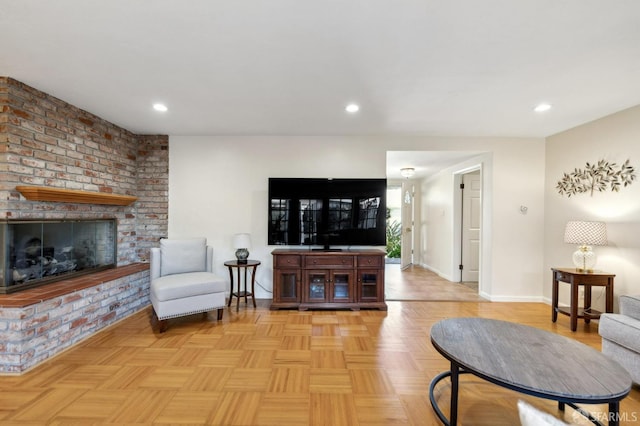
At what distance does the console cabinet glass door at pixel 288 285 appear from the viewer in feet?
11.8

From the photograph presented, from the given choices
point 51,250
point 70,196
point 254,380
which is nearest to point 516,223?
point 254,380

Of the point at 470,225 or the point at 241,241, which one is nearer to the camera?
the point at 241,241

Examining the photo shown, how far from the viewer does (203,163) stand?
13.2 feet

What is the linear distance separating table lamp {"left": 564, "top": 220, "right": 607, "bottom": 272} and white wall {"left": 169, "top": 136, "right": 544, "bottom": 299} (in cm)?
85

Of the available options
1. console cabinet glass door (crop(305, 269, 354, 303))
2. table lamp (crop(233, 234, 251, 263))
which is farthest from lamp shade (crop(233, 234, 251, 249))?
console cabinet glass door (crop(305, 269, 354, 303))

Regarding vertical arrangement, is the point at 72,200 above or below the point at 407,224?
above

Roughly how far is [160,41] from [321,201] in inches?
95.5

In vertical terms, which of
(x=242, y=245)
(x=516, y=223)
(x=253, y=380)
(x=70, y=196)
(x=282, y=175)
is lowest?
(x=253, y=380)

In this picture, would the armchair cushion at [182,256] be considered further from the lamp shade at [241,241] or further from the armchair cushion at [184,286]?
the lamp shade at [241,241]

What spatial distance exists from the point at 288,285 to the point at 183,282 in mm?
1236

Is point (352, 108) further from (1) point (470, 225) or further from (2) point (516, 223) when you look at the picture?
(1) point (470, 225)

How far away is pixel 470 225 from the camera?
16.9 ft

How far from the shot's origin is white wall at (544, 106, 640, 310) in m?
2.87

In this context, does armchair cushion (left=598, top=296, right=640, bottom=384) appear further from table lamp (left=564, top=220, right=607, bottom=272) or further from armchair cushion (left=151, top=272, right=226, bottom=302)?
armchair cushion (left=151, top=272, right=226, bottom=302)
